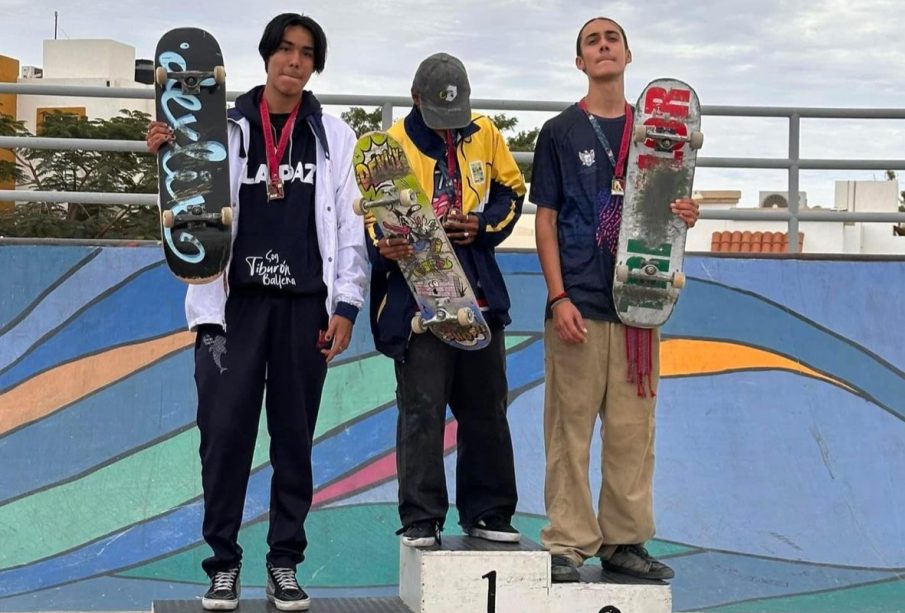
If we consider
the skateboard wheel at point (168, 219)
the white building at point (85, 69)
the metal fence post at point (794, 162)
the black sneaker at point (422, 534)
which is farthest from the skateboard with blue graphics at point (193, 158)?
the white building at point (85, 69)

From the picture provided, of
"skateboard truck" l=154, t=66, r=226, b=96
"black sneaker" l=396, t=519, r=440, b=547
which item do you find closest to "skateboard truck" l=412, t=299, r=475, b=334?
"black sneaker" l=396, t=519, r=440, b=547

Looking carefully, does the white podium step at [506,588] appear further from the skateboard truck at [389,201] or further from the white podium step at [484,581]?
the skateboard truck at [389,201]

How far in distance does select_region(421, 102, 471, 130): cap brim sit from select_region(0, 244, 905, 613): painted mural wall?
3.28m

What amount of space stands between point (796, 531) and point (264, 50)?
467cm

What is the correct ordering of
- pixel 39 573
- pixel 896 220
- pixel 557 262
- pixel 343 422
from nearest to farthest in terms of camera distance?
pixel 557 262, pixel 39 573, pixel 343 422, pixel 896 220

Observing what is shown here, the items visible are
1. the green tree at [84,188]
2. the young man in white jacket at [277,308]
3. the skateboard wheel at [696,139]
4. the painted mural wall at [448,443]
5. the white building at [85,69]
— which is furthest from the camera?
the white building at [85,69]

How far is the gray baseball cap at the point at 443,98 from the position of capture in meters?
4.53

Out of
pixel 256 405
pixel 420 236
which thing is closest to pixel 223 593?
pixel 256 405

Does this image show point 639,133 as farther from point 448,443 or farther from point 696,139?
point 448,443

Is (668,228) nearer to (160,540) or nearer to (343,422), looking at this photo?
(343,422)

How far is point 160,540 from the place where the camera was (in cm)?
706

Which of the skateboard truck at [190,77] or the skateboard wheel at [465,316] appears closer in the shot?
the skateboard wheel at [465,316]

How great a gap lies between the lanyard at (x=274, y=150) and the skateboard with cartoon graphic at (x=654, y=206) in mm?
1340

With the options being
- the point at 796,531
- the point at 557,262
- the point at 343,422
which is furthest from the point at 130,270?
the point at 796,531
